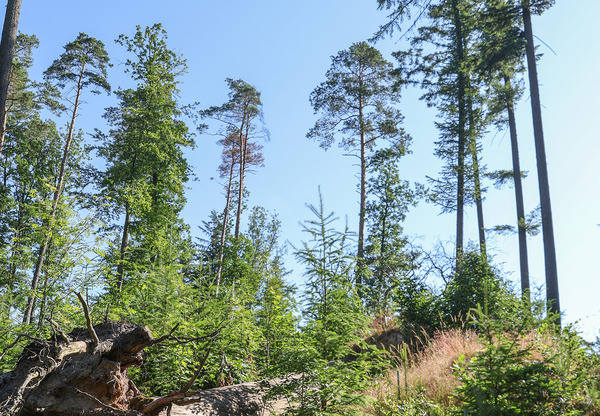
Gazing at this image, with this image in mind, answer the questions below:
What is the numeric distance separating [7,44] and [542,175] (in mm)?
12876

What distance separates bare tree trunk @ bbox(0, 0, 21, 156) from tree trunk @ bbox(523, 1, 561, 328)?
491 inches

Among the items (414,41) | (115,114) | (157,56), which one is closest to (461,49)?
(414,41)

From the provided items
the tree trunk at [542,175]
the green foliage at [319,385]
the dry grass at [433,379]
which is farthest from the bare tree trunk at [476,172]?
the green foliage at [319,385]

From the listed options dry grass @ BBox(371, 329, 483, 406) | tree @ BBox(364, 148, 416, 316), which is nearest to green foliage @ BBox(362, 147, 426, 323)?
tree @ BBox(364, 148, 416, 316)

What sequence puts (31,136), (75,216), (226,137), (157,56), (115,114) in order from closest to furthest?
(75,216), (157,56), (115,114), (31,136), (226,137)

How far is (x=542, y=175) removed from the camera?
1263 cm

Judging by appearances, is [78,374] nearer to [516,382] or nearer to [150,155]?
[516,382]

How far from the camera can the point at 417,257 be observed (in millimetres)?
18297

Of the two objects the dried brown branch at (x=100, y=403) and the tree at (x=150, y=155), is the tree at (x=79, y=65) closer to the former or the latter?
the tree at (x=150, y=155)

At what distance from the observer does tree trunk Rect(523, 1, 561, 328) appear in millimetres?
11828

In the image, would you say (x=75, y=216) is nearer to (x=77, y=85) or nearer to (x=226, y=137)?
(x=77, y=85)

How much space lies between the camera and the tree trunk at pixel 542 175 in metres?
11.8

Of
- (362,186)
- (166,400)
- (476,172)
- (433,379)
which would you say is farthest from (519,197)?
(166,400)

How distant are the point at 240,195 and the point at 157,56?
27.5ft
